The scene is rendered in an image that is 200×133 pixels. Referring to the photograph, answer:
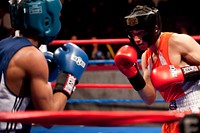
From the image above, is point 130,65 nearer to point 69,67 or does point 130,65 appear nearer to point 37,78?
point 69,67

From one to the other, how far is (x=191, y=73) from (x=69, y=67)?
0.63 meters

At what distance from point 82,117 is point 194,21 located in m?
4.56

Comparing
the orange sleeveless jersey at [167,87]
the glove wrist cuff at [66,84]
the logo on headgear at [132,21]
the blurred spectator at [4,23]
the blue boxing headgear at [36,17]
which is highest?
the blue boxing headgear at [36,17]

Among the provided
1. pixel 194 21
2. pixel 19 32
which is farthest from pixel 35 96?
pixel 194 21

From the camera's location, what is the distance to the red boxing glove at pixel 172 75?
5.54 feet

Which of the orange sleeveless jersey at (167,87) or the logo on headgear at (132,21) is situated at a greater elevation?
the logo on headgear at (132,21)

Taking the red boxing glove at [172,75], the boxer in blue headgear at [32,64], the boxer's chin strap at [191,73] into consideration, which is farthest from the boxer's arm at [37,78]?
the boxer's chin strap at [191,73]

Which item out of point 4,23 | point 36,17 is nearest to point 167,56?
point 36,17

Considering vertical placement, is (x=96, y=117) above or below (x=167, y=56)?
above

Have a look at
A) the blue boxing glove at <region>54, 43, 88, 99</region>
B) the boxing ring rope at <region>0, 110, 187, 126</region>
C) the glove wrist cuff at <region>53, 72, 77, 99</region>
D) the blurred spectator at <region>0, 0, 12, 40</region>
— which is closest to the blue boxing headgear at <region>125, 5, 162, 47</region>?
the blue boxing glove at <region>54, 43, 88, 99</region>

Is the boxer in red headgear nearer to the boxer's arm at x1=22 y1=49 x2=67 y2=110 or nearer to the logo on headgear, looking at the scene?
the logo on headgear

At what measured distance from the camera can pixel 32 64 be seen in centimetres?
130

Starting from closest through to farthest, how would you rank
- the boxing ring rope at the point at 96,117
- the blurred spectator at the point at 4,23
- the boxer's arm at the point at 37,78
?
the boxing ring rope at the point at 96,117, the boxer's arm at the point at 37,78, the blurred spectator at the point at 4,23

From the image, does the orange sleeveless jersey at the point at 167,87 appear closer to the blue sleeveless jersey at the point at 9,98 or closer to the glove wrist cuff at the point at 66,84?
the glove wrist cuff at the point at 66,84
